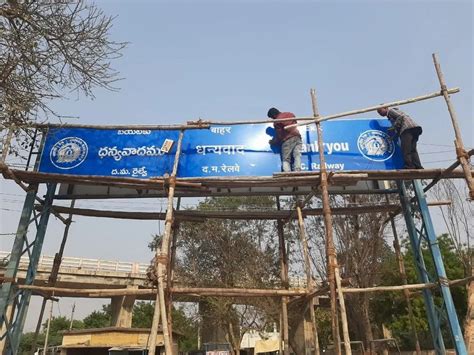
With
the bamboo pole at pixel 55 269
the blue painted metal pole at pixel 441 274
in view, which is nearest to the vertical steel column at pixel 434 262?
the blue painted metal pole at pixel 441 274

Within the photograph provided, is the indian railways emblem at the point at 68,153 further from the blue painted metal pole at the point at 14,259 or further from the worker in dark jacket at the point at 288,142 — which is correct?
the worker in dark jacket at the point at 288,142

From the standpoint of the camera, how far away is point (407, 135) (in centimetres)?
840

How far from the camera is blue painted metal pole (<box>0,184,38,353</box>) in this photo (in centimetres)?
729

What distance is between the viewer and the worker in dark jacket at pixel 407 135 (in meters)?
8.27

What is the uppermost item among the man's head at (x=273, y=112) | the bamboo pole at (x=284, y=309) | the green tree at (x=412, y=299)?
the man's head at (x=273, y=112)

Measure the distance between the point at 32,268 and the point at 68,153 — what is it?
2393 mm

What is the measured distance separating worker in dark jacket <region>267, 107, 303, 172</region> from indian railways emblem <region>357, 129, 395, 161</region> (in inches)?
54.2

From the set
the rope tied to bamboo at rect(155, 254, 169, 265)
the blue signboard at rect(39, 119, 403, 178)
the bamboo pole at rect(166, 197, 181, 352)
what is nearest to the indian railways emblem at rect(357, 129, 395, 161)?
the blue signboard at rect(39, 119, 403, 178)

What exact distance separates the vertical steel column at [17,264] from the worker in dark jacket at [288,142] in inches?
196

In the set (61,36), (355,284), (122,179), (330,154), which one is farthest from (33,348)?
(355,284)

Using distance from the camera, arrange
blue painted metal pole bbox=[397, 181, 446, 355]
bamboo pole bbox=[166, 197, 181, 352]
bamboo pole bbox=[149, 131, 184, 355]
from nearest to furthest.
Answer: bamboo pole bbox=[149, 131, 184, 355], bamboo pole bbox=[166, 197, 181, 352], blue painted metal pole bbox=[397, 181, 446, 355]

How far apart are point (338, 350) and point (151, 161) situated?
4.96m

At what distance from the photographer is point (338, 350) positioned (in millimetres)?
6219

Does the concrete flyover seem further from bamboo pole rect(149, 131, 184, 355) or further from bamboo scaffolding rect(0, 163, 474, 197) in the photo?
bamboo pole rect(149, 131, 184, 355)
